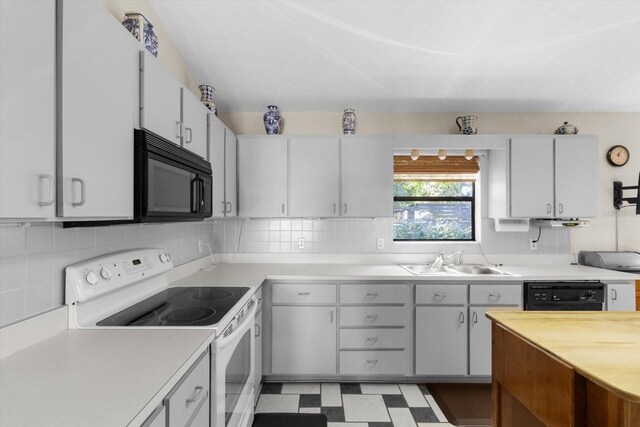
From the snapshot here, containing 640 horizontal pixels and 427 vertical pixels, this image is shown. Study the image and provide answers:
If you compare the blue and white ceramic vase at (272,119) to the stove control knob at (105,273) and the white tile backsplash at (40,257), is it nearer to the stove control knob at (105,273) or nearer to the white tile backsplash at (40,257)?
the white tile backsplash at (40,257)

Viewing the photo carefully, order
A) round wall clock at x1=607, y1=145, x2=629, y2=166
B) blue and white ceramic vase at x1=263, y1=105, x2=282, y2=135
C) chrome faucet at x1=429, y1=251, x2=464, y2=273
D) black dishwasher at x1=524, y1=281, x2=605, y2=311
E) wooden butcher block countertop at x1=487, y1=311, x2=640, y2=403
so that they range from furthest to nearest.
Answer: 1. round wall clock at x1=607, y1=145, x2=629, y2=166
2. blue and white ceramic vase at x1=263, y1=105, x2=282, y2=135
3. chrome faucet at x1=429, y1=251, x2=464, y2=273
4. black dishwasher at x1=524, y1=281, x2=605, y2=311
5. wooden butcher block countertop at x1=487, y1=311, x2=640, y2=403

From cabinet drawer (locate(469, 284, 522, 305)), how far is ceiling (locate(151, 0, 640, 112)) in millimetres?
1680

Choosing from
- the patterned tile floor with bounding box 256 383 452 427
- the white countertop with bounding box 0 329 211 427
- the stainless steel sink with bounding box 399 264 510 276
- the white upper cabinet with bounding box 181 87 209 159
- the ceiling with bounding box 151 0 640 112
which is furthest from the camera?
the stainless steel sink with bounding box 399 264 510 276

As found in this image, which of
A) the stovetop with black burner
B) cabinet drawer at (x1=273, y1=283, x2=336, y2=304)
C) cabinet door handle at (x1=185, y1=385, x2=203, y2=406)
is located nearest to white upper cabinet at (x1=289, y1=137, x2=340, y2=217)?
cabinet drawer at (x1=273, y1=283, x2=336, y2=304)

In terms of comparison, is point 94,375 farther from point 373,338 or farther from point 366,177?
point 366,177

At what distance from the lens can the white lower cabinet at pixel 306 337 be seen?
2.52 meters

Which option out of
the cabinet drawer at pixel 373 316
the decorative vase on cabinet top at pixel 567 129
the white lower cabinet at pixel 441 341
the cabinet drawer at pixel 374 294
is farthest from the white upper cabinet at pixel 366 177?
the decorative vase on cabinet top at pixel 567 129

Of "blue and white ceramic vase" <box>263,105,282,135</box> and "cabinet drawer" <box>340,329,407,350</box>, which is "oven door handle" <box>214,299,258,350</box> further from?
"blue and white ceramic vase" <box>263,105,282,135</box>

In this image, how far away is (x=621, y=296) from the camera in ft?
8.35

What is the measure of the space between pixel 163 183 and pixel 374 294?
177cm

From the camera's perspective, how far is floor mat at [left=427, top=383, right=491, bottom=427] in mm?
2146

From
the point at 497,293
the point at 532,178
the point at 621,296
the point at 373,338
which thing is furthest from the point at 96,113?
the point at 621,296

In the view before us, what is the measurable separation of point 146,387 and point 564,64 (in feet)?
10.7

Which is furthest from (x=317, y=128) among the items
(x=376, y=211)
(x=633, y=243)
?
(x=633, y=243)
